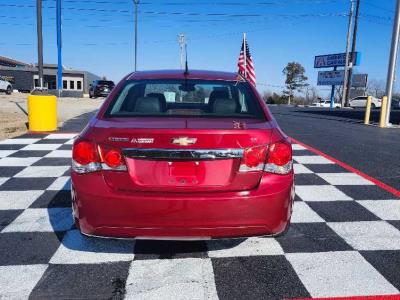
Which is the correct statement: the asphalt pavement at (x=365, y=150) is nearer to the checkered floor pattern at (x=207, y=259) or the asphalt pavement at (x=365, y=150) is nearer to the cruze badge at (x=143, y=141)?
the checkered floor pattern at (x=207, y=259)

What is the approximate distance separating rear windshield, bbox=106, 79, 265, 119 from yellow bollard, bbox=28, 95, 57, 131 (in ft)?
22.0

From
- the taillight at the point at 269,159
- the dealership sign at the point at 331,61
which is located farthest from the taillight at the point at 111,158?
the dealership sign at the point at 331,61

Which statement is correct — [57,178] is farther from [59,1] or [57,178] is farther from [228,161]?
[59,1]

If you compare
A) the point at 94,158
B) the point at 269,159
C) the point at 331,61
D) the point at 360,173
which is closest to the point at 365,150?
the point at 360,173

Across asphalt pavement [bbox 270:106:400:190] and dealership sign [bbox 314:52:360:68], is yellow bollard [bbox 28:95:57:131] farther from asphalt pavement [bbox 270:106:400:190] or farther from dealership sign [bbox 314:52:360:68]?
dealership sign [bbox 314:52:360:68]

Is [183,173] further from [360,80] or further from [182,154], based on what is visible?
[360,80]

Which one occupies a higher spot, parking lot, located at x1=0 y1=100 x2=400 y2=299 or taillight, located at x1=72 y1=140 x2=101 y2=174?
taillight, located at x1=72 y1=140 x2=101 y2=174

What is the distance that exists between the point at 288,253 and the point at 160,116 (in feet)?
4.74

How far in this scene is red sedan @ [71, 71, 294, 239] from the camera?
2.40m

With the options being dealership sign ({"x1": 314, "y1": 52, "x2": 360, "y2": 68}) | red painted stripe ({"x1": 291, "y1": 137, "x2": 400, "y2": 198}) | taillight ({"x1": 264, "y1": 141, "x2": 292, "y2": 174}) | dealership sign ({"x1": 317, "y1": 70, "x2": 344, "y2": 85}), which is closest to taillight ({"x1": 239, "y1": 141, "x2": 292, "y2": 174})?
taillight ({"x1": 264, "y1": 141, "x2": 292, "y2": 174})

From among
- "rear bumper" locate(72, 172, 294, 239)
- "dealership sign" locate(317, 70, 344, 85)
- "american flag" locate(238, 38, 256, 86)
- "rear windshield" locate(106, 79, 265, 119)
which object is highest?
"dealership sign" locate(317, 70, 344, 85)

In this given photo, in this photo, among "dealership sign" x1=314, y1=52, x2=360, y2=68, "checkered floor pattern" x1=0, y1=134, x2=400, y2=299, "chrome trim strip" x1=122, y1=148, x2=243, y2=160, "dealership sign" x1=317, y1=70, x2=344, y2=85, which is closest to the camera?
"chrome trim strip" x1=122, y1=148, x2=243, y2=160

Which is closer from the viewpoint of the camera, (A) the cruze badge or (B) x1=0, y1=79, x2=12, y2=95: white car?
(A) the cruze badge

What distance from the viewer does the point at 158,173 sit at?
243 cm
